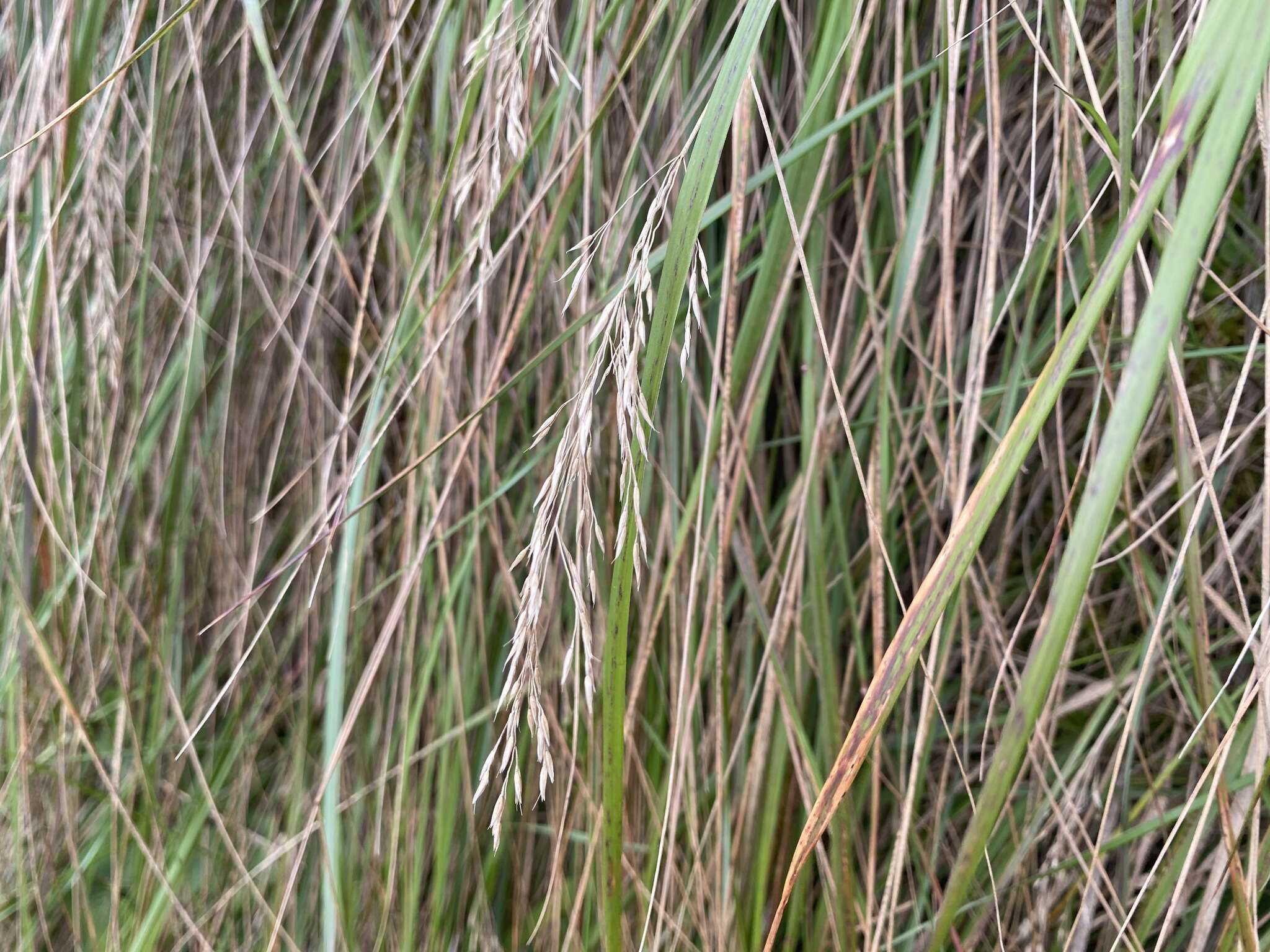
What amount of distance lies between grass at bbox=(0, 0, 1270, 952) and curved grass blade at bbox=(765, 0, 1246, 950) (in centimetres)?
20

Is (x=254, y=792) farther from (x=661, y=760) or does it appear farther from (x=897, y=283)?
(x=897, y=283)

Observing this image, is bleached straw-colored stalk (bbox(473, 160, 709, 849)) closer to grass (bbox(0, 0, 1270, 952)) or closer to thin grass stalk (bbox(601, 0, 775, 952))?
thin grass stalk (bbox(601, 0, 775, 952))

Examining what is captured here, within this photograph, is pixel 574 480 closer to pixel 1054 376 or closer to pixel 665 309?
pixel 665 309

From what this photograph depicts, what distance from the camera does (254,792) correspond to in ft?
2.66

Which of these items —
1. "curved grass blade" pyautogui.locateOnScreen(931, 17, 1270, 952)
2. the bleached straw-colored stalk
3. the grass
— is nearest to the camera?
"curved grass blade" pyautogui.locateOnScreen(931, 17, 1270, 952)

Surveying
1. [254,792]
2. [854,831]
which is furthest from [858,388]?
[254,792]

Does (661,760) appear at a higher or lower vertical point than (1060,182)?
lower

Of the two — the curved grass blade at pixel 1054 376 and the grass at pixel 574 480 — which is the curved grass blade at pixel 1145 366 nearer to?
the curved grass blade at pixel 1054 376

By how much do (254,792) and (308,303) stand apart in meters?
0.43

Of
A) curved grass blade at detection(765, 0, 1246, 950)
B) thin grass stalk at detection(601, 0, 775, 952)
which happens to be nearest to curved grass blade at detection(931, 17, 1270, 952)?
→ curved grass blade at detection(765, 0, 1246, 950)

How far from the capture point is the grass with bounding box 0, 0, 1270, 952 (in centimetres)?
57

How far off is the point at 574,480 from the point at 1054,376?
0.28m

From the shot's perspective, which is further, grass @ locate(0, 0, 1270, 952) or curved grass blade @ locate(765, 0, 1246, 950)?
grass @ locate(0, 0, 1270, 952)

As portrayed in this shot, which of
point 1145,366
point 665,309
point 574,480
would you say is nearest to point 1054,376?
point 1145,366
